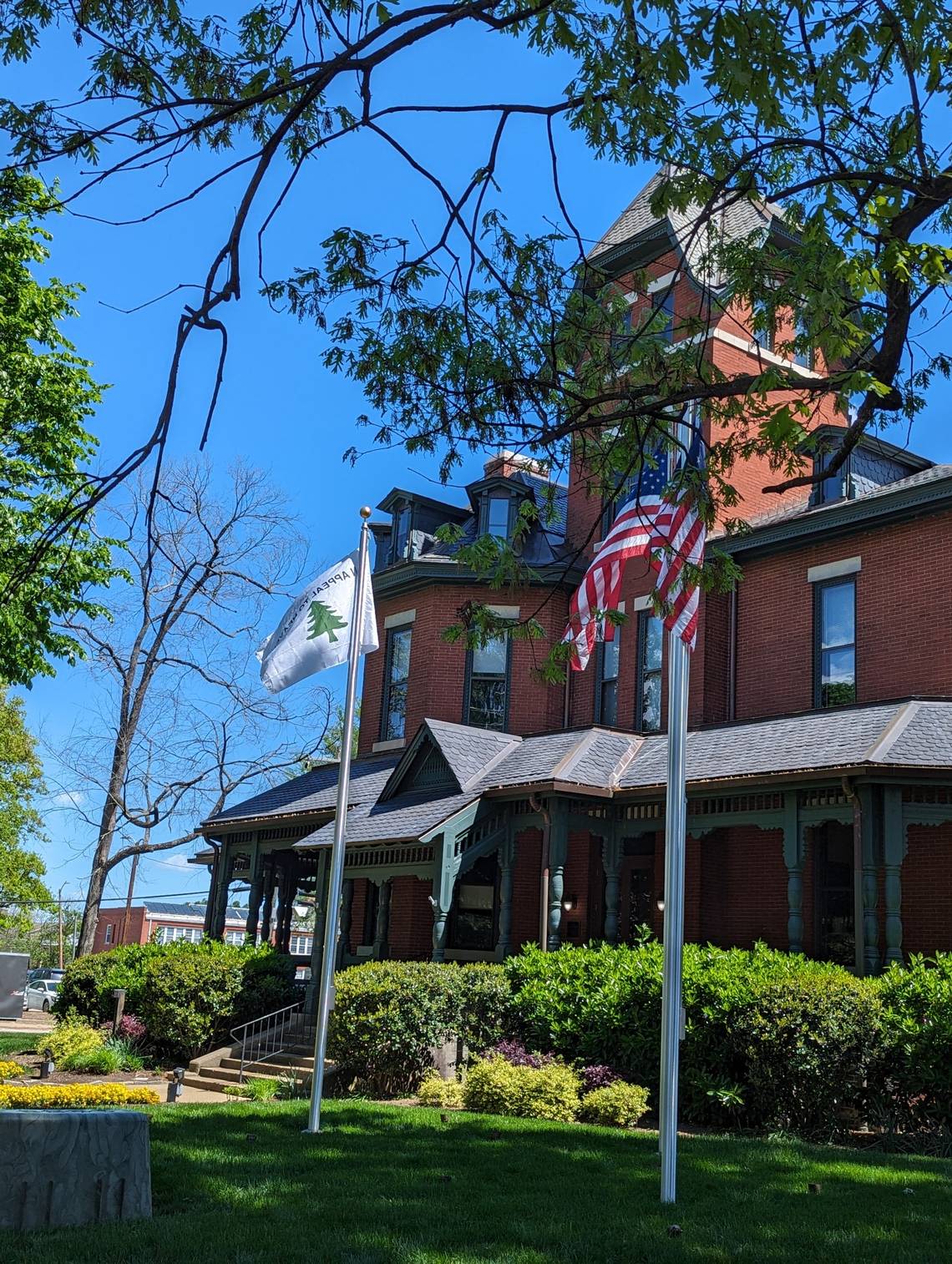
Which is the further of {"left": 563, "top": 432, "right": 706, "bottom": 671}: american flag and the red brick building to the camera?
the red brick building

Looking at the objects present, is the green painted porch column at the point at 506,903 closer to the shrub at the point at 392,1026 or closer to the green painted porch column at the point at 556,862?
the green painted porch column at the point at 556,862

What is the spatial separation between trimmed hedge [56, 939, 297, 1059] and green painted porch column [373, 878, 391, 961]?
1593 millimetres

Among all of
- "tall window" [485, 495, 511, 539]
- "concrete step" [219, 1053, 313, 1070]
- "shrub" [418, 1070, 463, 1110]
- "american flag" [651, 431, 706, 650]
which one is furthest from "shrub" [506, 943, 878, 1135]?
"tall window" [485, 495, 511, 539]

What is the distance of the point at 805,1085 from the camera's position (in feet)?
39.8

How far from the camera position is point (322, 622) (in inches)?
498

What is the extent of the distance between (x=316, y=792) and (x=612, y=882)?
331 inches

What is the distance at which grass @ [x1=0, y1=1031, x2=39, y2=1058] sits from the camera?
20391 millimetres

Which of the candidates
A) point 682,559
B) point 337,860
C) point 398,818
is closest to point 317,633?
point 337,860

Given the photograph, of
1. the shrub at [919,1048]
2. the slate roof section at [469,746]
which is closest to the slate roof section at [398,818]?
the slate roof section at [469,746]

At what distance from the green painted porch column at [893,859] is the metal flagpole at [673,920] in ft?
21.7

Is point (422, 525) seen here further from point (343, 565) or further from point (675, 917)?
point (675, 917)

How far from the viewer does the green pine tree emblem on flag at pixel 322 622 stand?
1263 centimetres

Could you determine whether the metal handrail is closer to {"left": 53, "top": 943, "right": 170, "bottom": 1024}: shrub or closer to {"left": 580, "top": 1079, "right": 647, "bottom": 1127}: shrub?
{"left": 53, "top": 943, "right": 170, "bottom": 1024}: shrub

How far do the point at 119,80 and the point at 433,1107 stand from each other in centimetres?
1032
